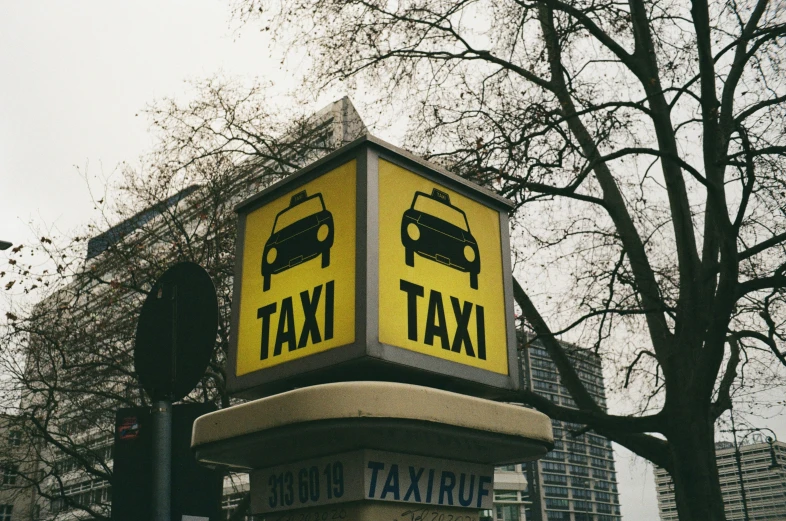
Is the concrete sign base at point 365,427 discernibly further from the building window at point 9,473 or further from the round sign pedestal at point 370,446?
the building window at point 9,473

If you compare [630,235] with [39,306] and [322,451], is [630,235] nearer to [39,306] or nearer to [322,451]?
[322,451]

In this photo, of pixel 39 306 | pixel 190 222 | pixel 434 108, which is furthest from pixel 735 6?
pixel 39 306

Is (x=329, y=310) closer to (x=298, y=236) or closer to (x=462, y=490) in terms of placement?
(x=298, y=236)

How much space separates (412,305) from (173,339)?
0.87m

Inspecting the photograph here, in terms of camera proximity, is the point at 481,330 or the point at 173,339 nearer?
the point at 481,330

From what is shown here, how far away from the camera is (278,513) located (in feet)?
6.83

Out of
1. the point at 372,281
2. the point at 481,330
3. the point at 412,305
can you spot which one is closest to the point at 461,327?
the point at 481,330

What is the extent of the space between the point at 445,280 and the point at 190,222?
1536cm

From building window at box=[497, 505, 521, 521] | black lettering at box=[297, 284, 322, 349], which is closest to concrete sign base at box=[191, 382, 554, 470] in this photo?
black lettering at box=[297, 284, 322, 349]

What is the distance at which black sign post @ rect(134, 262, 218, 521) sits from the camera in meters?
2.21

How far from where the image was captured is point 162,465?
206 cm

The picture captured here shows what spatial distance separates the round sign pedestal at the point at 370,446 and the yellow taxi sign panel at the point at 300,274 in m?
0.23

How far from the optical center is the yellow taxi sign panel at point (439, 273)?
1985 millimetres

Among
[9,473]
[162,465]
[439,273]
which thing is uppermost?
[9,473]
